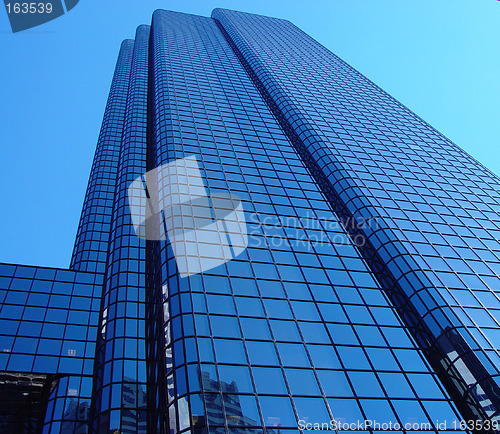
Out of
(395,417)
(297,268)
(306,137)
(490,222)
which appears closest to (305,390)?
(395,417)

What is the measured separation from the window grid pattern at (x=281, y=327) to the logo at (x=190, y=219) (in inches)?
33.8

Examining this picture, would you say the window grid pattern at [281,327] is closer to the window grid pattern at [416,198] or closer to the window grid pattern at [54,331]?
the window grid pattern at [416,198]

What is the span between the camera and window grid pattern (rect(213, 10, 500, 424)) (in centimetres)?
2828

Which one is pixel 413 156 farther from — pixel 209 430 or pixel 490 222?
pixel 209 430

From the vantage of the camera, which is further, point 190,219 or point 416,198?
point 416,198

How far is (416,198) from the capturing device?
4322 cm

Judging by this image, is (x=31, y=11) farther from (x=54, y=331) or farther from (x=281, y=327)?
(x=281, y=327)

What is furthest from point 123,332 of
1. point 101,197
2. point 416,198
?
point 101,197

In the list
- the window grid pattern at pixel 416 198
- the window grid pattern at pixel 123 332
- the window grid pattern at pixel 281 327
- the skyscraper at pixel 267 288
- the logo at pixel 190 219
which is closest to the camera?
the window grid pattern at pixel 281 327

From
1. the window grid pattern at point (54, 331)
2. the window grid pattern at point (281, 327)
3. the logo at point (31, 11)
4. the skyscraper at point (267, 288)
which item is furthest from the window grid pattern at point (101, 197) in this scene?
the logo at point (31, 11)

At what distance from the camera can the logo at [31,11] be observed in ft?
129

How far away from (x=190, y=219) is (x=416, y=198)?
2184 cm

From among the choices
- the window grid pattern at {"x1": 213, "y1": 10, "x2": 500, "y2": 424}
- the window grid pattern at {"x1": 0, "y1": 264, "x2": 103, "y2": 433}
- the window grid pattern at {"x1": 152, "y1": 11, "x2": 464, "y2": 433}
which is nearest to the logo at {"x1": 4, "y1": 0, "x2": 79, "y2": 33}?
the window grid pattern at {"x1": 152, "y1": 11, "x2": 464, "y2": 433}

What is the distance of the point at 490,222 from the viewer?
1641 inches
